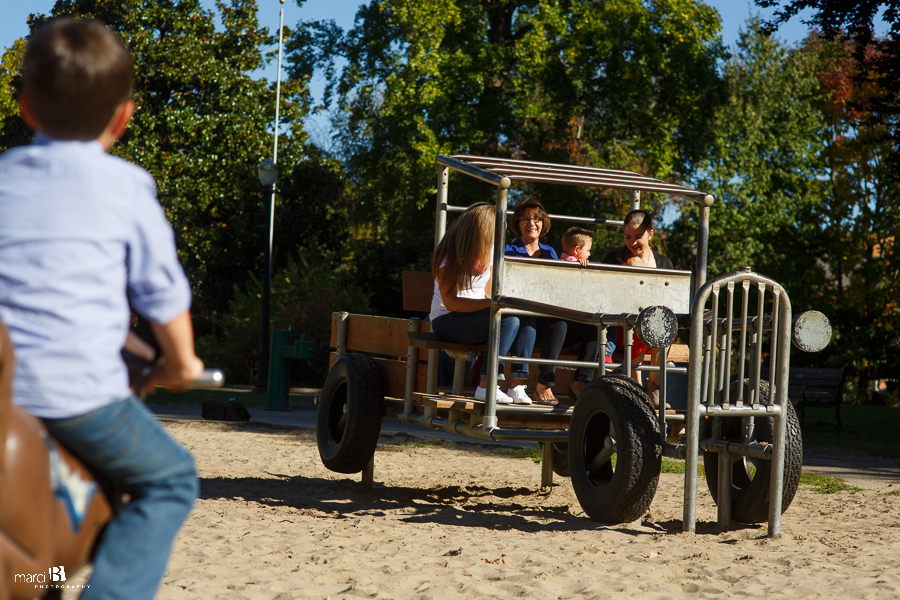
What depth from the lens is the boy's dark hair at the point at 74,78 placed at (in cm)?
172

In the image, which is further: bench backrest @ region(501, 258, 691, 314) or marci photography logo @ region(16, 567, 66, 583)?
bench backrest @ region(501, 258, 691, 314)

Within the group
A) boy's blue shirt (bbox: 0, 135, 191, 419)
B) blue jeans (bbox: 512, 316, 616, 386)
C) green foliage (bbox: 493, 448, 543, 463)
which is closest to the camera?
boy's blue shirt (bbox: 0, 135, 191, 419)

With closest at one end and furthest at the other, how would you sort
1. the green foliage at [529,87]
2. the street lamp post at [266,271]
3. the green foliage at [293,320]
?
the street lamp post at [266,271], the green foliage at [293,320], the green foliage at [529,87]

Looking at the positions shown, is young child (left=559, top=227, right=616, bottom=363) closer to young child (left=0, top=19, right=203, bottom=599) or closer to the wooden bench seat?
the wooden bench seat

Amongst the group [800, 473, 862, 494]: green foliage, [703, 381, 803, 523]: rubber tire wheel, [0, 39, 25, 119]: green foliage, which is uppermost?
[0, 39, 25, 119]: green foliage

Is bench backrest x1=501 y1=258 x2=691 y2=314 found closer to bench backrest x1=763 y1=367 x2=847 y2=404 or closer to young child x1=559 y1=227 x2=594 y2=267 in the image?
young child x1=559 y1=227 x2=594 y2=267

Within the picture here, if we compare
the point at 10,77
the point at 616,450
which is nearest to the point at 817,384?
the point at 616,450

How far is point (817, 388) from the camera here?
43.9ft

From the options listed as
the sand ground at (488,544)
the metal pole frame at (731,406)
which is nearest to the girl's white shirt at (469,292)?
the sand ground at (488,544)

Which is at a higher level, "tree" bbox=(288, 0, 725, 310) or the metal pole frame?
"tree" bbox=(288, 0, 725, 310)

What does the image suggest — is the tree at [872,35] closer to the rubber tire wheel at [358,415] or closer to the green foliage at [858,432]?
the green foliage at [858,432]

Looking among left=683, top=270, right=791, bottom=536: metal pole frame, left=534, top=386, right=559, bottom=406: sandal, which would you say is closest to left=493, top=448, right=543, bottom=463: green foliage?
left=534, top=386, right=559, bottom=406: sandal

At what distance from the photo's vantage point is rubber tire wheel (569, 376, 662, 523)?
4703 millimetres

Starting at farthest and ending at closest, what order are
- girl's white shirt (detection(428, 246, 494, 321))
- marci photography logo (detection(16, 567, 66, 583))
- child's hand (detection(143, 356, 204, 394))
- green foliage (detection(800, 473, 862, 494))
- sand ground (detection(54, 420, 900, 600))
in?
1. green foliage (detection(800, 473, 862, 494))
2. girl's white shirt (detection(428, 246, 494, 321))
3. sand ground (detection(54, 420, 900, 600))
4. child's hand (detection(143, 356, 204, 394))
5. marci photography logo (detection(16, 567, 66, 583))
